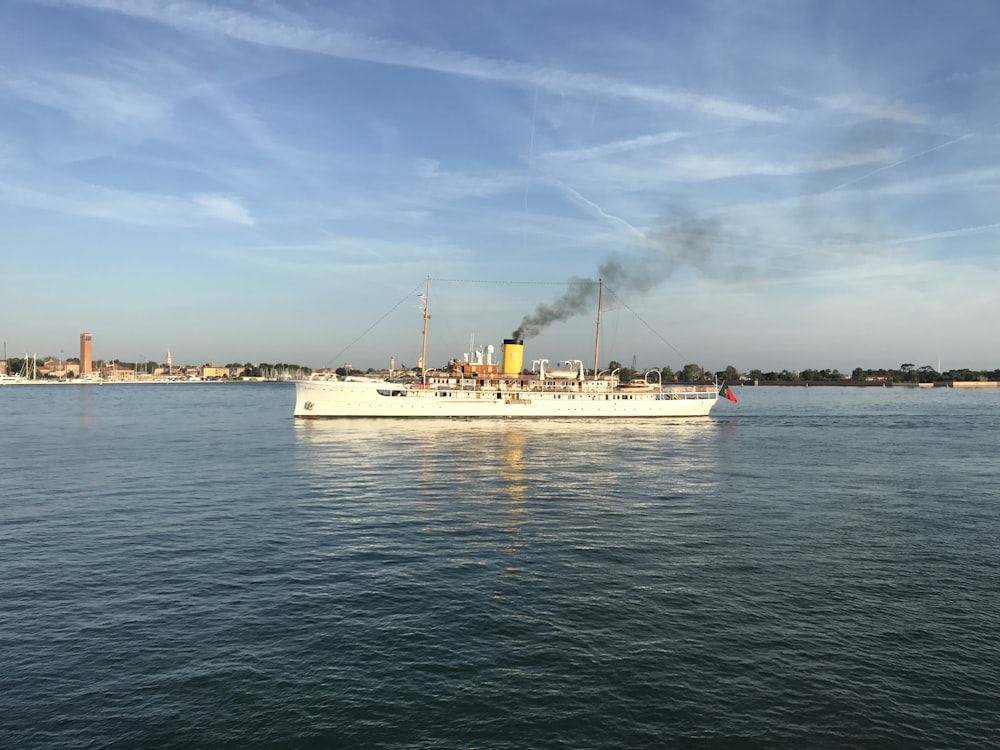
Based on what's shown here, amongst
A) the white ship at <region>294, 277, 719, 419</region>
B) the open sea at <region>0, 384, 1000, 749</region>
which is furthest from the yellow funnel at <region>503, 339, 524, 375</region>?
the open sea at <region>0, 384, 1000, 749</region>

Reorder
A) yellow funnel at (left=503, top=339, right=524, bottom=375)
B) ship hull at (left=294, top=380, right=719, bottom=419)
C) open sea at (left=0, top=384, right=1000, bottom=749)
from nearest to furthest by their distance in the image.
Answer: open sea at (left=0, top=384, right=1000, bottom=749) < ship hull at (left=294, top=380, right=719, bottom=419) < yellow funnel at (left=503, top=339, right=524, bottom=375)

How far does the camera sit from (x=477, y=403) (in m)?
85.2

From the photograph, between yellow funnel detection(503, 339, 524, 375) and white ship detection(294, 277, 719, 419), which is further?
yellow funnel detection(503, 339, 524, 375)

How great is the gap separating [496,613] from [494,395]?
70101 millimetres

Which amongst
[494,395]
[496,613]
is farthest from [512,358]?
[496,613]

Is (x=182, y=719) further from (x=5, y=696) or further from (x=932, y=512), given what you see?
(x=932, y=512)

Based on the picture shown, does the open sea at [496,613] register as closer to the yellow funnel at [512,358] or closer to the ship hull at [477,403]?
the ship hull at [477,403]

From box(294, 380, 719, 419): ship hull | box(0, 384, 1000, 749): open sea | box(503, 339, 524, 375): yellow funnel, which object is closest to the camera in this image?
box(0, 384, 1000, 749): open sea

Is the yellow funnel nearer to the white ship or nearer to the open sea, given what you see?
the white ship

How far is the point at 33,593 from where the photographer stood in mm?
17797

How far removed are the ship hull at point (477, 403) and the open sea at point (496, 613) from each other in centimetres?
4290

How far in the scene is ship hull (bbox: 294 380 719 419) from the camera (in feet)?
265

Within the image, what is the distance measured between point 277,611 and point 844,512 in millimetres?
25074

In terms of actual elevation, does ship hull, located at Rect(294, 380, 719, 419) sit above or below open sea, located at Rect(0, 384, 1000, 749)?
above
